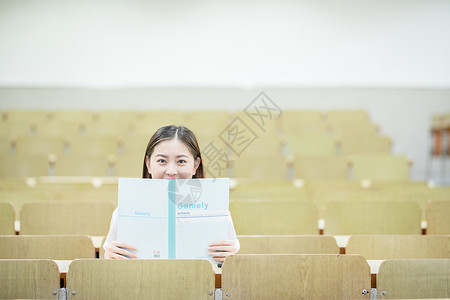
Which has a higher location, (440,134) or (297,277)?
(440,134)

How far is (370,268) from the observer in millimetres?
1793

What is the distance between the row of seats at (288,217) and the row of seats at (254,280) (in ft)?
2.75

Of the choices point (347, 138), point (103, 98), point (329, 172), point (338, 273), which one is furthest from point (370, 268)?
A: point (103, 98)

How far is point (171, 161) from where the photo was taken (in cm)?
187

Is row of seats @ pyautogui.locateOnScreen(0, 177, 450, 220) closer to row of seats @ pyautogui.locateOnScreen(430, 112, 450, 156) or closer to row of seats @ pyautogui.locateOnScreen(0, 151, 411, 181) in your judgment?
row of seats @ pyautogui.locateOnScreen(0, 151, 411, 181)

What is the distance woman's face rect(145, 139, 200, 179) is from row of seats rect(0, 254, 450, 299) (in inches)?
14.4

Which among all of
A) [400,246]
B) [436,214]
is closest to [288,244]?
[400,246]

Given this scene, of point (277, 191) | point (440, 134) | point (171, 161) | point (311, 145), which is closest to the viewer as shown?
point (171, 161)

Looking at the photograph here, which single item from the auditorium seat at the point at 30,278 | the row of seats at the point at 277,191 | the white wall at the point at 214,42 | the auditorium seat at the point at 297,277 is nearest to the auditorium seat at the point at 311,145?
the row of seats at the point at 277,191

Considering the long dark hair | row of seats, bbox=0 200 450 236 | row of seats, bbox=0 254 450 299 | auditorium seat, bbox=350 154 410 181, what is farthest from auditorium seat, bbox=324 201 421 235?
auditorium seat, bbox=350 154 410 181

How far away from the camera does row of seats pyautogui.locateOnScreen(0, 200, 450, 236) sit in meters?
2.55

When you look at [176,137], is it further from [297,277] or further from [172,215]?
[297,277]

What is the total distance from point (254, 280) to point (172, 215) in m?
0.39

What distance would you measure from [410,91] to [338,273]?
528cm
